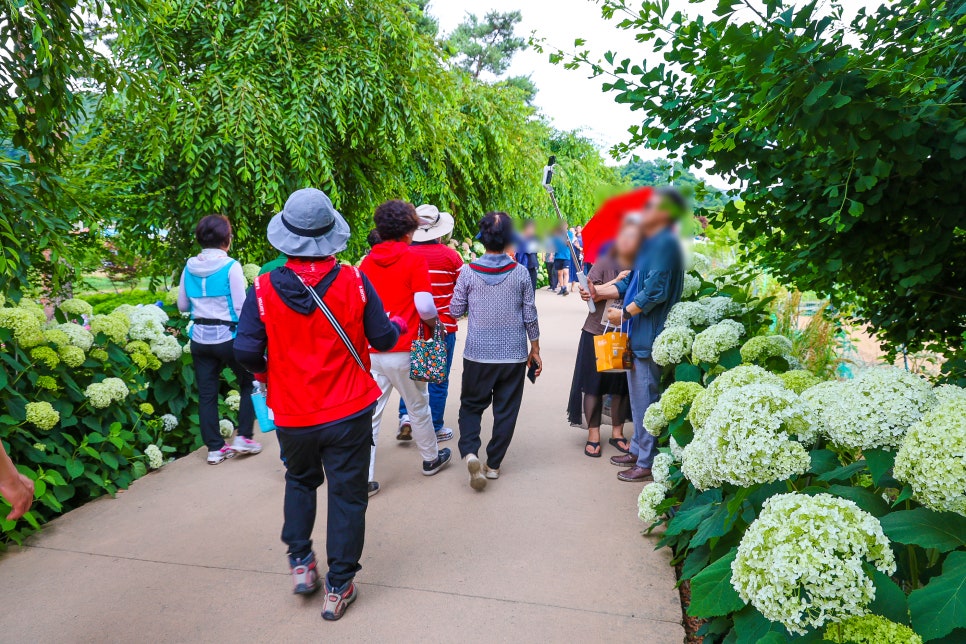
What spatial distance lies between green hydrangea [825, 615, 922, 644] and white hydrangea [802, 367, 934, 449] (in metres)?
0.53

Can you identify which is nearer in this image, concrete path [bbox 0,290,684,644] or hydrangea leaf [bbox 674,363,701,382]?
concrete path [bbox 0,290,684,644]

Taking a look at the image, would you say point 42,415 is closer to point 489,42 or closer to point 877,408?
point 877,408

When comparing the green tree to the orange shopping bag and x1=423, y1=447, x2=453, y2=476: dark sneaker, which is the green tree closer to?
the orange shopping bag

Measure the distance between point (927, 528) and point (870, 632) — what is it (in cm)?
36

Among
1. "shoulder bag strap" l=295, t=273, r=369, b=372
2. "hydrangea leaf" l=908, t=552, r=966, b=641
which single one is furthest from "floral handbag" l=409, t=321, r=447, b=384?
"hydrangea leaf" l=908, t=552, r=966, b=641

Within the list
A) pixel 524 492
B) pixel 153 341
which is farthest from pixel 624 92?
pixel 153 341

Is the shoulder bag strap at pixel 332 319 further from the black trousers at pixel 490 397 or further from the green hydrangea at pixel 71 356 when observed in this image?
the green hydrangea at pixel 71 356

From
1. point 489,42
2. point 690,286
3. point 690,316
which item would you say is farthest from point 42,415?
point 489,42

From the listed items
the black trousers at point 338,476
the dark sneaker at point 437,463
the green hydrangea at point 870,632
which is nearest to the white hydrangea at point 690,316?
the dark sneaker at point 437,463

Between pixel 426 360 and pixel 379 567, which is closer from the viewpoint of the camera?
pixel 379 567

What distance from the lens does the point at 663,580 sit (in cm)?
346

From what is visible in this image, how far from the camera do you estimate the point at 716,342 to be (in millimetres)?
3619

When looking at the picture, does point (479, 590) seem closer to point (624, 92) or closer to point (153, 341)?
point (624, 92)

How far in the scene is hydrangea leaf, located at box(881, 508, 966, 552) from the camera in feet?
5.32
